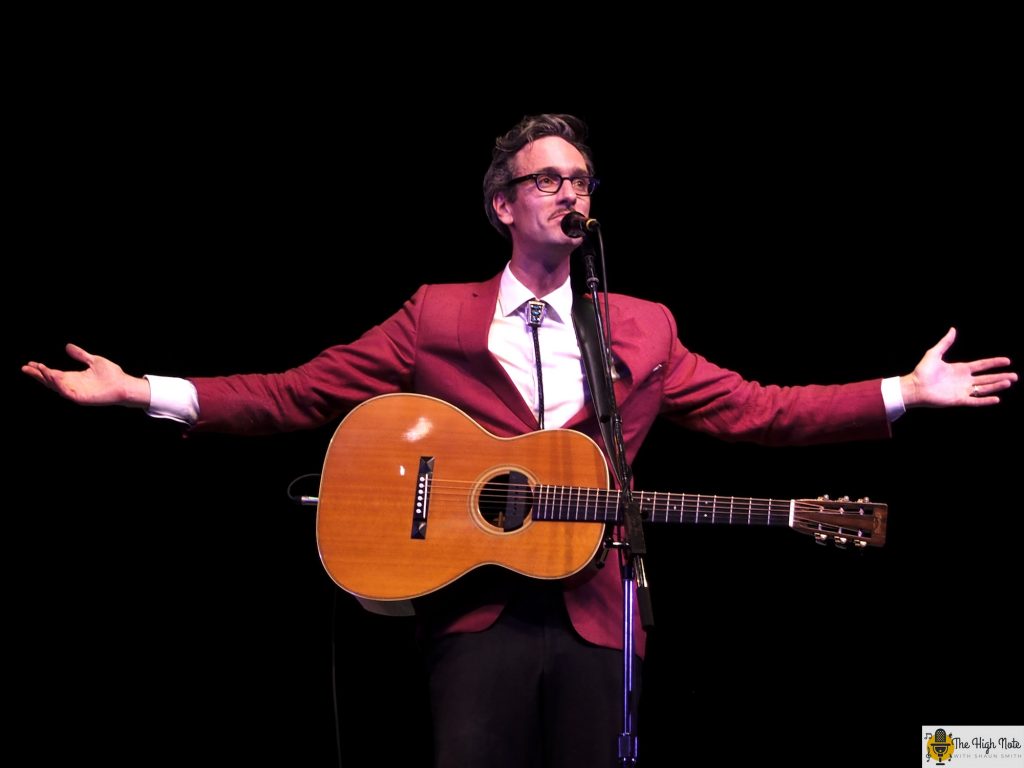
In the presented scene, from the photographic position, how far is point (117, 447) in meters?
3.80

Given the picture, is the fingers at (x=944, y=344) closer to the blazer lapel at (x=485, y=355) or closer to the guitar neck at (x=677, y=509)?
the guitar neck at (x=677, y=509)

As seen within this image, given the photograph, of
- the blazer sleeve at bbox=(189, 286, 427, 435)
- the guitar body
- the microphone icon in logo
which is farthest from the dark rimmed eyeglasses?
the microphone icon in logo

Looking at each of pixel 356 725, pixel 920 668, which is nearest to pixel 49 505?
pixel 356 725

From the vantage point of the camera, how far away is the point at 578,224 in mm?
2859

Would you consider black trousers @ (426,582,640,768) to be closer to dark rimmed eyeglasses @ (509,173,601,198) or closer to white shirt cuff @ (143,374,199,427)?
white shirt cuff @ (143,374,199,427)

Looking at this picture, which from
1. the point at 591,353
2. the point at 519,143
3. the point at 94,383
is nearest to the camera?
the point at 94,383

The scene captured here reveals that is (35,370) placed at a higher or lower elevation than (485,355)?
lower

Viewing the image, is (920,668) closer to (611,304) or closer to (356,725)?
(611,304)

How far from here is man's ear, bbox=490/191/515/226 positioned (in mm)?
3512

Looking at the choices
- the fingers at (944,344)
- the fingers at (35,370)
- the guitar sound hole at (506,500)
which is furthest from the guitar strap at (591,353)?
the fingers at (35,370)

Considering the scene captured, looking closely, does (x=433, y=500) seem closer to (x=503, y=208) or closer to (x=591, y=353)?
(x=591, y=353)

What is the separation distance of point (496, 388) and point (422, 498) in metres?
0.45

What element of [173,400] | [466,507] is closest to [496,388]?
[466,507]

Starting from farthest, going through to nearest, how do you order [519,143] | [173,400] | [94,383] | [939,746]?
[939,746] < [519,143] < [173,400] < [94,383]
